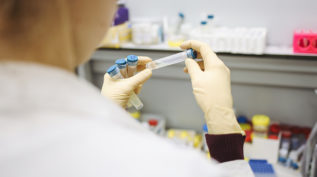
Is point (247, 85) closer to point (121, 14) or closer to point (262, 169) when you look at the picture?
point (262, 169)

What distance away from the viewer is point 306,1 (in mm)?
1566

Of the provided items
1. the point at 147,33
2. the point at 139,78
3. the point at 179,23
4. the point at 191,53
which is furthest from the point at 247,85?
the point at 139,78

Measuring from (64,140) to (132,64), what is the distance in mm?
704

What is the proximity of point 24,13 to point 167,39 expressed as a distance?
1364 mm

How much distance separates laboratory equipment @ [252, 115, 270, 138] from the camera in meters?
1.66

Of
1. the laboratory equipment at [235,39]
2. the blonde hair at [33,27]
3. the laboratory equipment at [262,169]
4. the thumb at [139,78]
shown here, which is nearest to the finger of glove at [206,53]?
the thumb at [139,78]

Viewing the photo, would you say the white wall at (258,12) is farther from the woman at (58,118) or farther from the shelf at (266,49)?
the woman at (58,118)

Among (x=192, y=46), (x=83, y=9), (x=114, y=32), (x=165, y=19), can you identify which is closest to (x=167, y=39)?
(x=165, y=19)

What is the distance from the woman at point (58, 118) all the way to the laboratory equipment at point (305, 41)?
1.27 meters

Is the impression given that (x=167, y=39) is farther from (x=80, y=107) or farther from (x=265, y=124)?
(x=80, y=107)

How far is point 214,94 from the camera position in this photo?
3.01ft

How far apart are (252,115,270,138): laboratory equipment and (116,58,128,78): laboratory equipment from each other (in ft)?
2.89

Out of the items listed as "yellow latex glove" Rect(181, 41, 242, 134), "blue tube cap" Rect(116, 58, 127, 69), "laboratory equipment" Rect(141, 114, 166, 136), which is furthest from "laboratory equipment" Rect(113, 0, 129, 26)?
"yellow latex glove" Rect(181, 41, 242, 134)

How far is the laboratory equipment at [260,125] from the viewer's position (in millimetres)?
1664
